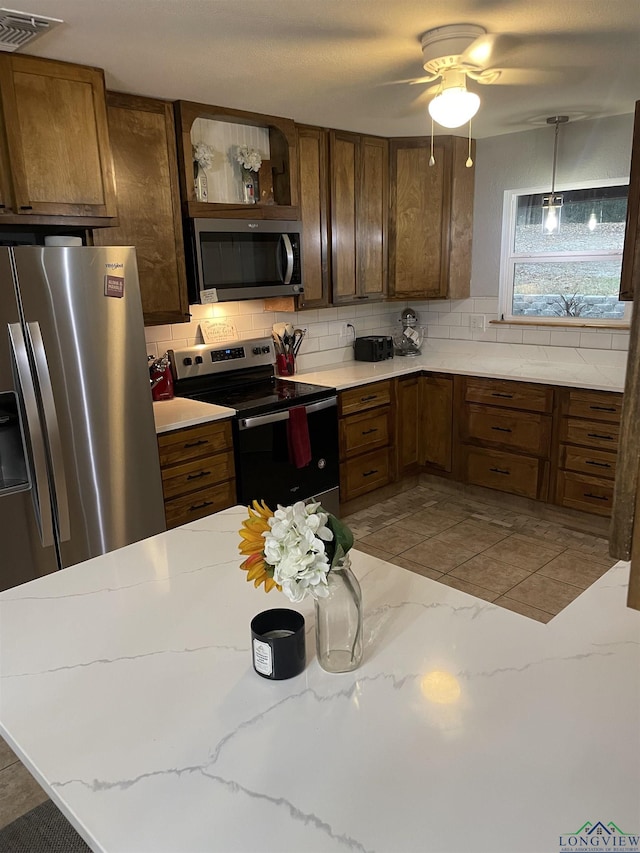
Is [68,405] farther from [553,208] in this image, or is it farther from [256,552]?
[553,208]

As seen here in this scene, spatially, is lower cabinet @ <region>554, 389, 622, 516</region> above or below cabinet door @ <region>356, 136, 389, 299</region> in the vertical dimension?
below

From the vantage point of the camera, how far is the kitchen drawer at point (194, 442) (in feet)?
9.75

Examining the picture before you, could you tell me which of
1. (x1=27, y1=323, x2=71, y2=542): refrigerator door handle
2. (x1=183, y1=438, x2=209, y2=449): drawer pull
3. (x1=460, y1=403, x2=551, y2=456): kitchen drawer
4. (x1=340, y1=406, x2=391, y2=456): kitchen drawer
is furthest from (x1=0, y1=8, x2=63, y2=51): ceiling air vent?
(x1=460, y1=403, x2=551, y2=456): kitchen drawer

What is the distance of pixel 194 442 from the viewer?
3.09m

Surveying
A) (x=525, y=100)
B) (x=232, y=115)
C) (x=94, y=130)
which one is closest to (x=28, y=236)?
(x=94, y=130)

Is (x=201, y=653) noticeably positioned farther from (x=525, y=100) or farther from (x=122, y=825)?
(x=525, y=100)

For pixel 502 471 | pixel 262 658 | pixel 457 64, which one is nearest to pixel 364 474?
pixel 502 471

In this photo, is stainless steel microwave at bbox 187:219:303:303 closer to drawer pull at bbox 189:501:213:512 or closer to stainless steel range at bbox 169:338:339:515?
stainless steel range at bbox 169:338:339:515

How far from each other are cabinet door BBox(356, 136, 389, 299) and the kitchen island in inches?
126

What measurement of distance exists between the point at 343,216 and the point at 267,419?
5.09ft

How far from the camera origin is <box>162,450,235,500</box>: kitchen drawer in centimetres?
302

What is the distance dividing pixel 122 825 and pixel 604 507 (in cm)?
346

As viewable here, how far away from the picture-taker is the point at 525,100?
10.9 ft

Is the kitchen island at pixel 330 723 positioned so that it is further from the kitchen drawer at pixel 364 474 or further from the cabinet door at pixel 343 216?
the cabinet door at pixel 343 216
